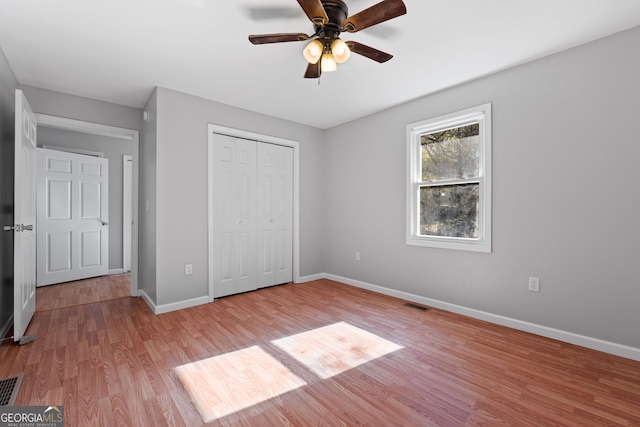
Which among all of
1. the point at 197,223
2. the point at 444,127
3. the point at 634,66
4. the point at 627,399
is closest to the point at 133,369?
the point at 197,223

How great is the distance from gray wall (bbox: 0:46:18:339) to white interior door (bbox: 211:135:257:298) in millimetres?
1846

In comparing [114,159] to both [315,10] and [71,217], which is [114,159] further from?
[315,10]

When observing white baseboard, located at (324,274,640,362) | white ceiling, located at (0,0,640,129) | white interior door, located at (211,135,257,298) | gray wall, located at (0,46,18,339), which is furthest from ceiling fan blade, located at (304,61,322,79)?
white baseboard, located at (324,274,640,362)

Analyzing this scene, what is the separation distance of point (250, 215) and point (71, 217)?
3056 millimetres

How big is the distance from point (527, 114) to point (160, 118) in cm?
376

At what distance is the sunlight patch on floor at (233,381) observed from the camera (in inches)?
67.3

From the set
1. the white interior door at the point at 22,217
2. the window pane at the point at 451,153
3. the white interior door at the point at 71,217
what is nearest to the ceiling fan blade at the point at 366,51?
the window pane at the point at 451,153

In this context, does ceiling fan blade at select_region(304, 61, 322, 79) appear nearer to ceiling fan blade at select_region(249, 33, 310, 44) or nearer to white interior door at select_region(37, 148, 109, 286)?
ceiling fan blade at select_region(249, 33, 310, 44)

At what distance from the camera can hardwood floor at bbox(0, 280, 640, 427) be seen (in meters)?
1.62

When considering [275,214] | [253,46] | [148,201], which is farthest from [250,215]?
[253,46]

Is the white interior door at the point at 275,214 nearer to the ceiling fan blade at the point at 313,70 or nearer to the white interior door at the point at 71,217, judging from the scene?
the ceiling fan blade at the point at 313,70

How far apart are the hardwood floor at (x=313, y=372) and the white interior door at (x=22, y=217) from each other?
27 centimetres

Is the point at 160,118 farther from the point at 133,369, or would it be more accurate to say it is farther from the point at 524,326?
the point at 524,326

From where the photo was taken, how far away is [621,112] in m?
2.25
